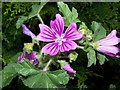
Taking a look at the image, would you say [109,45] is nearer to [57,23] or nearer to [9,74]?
[57,23]

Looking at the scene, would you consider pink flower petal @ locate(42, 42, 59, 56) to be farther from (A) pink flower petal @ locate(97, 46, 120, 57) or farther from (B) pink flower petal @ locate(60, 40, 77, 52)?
(A) pink flower petal @ locate(97, 46, 120, 57)

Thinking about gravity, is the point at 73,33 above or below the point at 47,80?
above

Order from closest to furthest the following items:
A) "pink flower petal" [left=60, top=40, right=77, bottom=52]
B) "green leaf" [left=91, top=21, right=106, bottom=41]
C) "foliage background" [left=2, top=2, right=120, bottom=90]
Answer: "pink flower petal" [left=60, top=40, right=77, bottom=52], "green leaf" [left=91, top=21, right=106, bottom=41], "foliage background" [left=2, top=2, right=120, bottom=90]

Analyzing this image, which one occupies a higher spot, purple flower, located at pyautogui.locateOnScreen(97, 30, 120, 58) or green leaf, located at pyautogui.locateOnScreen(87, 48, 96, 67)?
purple flower, located at pyautogui.locateOnScreen(97, 30, 120, 58)

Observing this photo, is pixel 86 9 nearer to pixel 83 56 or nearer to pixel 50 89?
pixel 83 56

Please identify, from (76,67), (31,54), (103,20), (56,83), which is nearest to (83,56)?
(76,67)

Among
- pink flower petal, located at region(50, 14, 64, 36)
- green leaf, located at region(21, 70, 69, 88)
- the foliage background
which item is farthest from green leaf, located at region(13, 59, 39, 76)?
the foliage background

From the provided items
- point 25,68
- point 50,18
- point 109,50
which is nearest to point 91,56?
point 109,50
